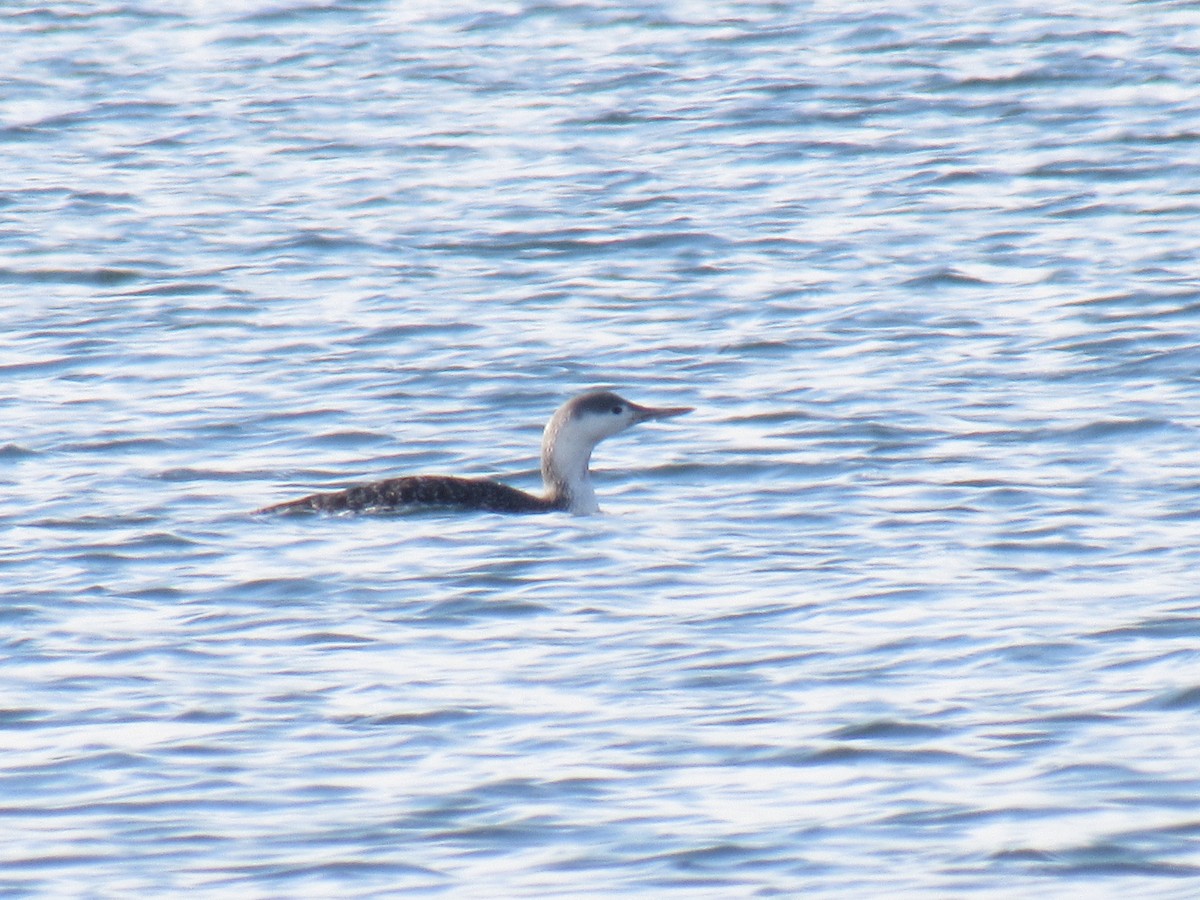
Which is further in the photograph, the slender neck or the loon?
the slender neck

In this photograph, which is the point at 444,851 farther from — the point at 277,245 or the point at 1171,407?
the point at 277,245

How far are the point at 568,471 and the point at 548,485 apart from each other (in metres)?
0.15

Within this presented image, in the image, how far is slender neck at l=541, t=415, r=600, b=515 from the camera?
1252 cm

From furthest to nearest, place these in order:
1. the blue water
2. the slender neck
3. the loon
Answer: the slender neck
the loon
the blue water

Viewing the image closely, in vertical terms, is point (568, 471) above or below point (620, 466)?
above

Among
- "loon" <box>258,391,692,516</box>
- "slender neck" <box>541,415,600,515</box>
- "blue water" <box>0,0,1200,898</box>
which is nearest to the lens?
"blue water" <box>0,0,1200,898</box>

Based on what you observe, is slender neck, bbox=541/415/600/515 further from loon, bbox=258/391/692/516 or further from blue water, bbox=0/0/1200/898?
blue water, bbox=0/0/1200/898

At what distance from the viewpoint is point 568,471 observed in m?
12.6

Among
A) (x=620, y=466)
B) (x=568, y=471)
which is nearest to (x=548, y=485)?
(x=568, y=471)

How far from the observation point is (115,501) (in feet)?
40.4

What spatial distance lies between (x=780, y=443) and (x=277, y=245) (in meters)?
6.87

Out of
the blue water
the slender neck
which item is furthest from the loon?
the blue water

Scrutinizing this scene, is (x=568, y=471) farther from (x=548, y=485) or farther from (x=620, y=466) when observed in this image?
(x=620, y=466)

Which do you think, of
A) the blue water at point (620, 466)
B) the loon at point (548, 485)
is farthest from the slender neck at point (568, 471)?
the blue water at point (620, 466)
